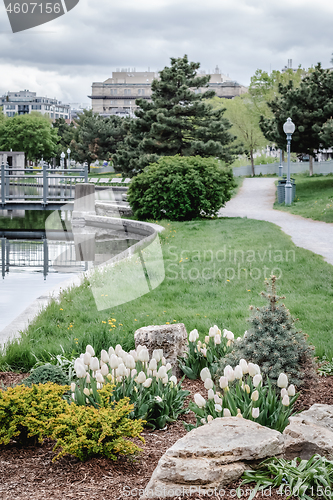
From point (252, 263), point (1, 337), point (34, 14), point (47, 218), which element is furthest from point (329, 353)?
point (47, 218)

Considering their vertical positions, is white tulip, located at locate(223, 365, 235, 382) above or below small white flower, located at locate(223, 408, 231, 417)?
above

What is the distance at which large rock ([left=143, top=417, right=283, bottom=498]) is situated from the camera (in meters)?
2.59

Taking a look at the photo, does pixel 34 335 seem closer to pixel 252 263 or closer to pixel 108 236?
pixel 252 263

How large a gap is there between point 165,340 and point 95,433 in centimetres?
179

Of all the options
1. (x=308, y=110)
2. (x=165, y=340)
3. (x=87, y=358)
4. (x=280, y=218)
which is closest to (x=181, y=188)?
(x=280, y=218)

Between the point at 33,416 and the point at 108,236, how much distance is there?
1719cm

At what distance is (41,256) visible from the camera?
613 inches

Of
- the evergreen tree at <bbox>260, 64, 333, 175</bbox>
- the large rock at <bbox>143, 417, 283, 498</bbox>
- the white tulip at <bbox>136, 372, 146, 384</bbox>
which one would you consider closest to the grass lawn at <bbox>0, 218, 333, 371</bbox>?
the white tulip at <bbox>136, 372, 146, 384</bbox>

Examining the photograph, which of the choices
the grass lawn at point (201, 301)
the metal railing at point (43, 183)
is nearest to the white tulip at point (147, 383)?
the grass lawn at point (201, 301)

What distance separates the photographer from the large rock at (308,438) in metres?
2.92

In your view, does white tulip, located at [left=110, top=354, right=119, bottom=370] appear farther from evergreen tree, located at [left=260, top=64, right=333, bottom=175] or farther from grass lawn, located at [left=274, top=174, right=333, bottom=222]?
evergreen tree, located at [left=260, top=64, right=333, bottom=175]

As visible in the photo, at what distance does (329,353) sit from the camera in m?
5.31

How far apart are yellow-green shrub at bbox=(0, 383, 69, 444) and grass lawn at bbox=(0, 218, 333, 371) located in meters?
1.69

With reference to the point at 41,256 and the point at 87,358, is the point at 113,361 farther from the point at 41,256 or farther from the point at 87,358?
the point at 41,256
